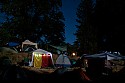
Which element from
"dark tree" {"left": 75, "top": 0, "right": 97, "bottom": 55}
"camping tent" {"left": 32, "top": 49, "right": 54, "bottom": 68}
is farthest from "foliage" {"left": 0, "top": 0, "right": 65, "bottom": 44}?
"camping tent" {"left": 32, "top": 49, "right": 54, "bottom": 68}

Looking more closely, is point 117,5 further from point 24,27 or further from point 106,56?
point 24,27

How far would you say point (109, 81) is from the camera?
1416 centimetres

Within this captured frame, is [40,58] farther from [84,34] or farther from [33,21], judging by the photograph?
[84,34]

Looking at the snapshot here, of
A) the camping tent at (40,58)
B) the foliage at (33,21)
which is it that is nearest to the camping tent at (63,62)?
the camping tent at (40,58)

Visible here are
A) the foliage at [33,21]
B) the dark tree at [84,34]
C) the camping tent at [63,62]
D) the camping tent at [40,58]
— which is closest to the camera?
the camping tent at [63,62]

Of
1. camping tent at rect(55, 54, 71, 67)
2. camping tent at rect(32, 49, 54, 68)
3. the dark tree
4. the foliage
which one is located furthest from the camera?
the dark tree

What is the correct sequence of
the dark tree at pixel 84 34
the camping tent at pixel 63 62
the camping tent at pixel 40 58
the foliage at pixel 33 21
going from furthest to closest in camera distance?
the dark tree at pixel 84 34 < the foliage at pixel 33 21 < the camping tent at pixel 40 58 < the camping tent at pixel 63 62

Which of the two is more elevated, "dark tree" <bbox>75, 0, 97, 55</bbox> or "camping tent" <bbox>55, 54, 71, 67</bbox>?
"dark tree" <bbox>75, 0, 97, 55</bbox>

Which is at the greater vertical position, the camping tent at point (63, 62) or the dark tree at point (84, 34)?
the dark tree at point (84, 34)

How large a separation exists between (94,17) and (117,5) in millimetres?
1837

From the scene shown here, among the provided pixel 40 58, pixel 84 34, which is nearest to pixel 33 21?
pixel 84 34

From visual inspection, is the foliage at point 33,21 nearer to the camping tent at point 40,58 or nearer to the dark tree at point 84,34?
the dark tree at point 84,34

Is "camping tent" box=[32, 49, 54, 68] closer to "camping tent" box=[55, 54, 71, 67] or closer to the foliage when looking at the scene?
"camping tent" box=[55, 54, 71, 67]

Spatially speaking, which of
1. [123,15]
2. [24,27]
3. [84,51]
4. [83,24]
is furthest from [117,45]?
[83,24]
